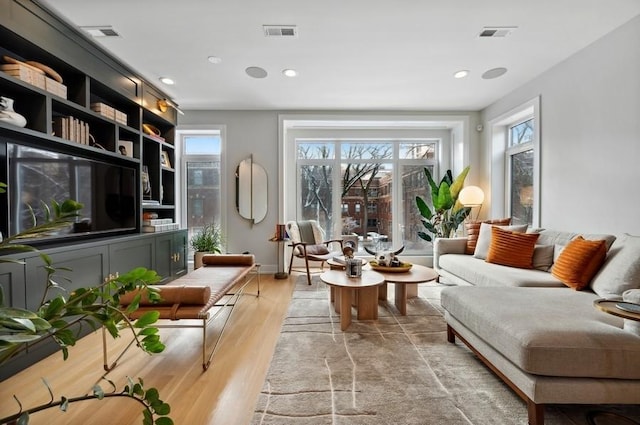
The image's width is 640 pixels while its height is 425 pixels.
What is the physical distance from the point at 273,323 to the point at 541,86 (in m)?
3.92

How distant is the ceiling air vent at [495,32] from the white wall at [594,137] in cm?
91

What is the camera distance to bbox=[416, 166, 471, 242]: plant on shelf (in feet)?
14.9

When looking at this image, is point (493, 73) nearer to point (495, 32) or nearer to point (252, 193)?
point (495, 32)

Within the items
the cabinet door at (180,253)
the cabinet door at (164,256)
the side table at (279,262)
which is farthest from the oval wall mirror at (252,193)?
the cabinet door at (164,256)

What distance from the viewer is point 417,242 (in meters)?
5.34

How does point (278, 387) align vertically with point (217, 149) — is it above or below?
below

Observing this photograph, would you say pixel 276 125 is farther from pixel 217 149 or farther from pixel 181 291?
pixel 181 291

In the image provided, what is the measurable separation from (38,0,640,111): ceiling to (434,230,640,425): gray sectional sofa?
1882mm

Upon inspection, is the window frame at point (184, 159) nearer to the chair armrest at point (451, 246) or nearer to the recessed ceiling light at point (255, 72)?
the recessed ceiling light at point (255, 72)

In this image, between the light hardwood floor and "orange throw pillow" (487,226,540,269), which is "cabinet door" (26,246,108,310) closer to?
the light hardwood floor

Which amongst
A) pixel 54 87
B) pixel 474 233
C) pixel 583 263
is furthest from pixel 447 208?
pixel 54 87

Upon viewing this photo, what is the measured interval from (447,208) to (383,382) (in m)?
3.35

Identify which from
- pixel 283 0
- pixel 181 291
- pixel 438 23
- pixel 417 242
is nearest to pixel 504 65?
pixel 438 23

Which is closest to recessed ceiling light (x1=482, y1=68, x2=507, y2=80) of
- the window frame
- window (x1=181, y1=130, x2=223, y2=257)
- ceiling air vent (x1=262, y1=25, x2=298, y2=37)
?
ceiling air vent (x1=262, y1=25, x2=298, y2=37)
